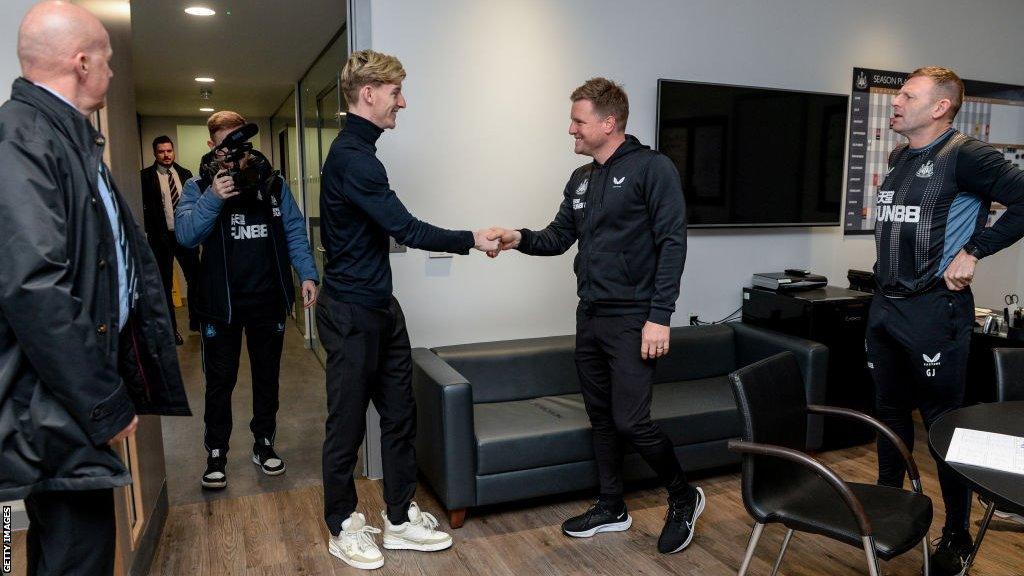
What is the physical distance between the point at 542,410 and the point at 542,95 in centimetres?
154

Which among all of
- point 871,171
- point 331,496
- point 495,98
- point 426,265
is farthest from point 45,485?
point 871,171

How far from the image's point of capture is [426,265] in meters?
3.25

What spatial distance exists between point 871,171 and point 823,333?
127 cm

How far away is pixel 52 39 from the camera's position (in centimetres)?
142

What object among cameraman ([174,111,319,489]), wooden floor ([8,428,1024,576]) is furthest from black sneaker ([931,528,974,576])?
cameraman ([174,111,319,489])

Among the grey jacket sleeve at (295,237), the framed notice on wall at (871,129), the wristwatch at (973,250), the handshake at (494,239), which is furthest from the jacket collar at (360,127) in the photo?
the framed notice on wall at (871,129)

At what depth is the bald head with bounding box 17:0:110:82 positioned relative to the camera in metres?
1.41

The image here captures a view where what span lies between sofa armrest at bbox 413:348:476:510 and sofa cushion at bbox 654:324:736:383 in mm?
1216

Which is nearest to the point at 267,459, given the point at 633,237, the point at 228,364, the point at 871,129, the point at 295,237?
the point at 228,364

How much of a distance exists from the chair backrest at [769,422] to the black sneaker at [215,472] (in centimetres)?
229

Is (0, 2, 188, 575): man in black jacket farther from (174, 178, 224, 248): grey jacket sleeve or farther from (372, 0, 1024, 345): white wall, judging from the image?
(372, 0, 1024, 345): white wall

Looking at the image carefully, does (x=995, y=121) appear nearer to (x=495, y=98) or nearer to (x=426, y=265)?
(x=495, y=98)

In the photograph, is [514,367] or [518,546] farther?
[514,367]

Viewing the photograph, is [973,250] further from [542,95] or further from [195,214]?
[195,214]
